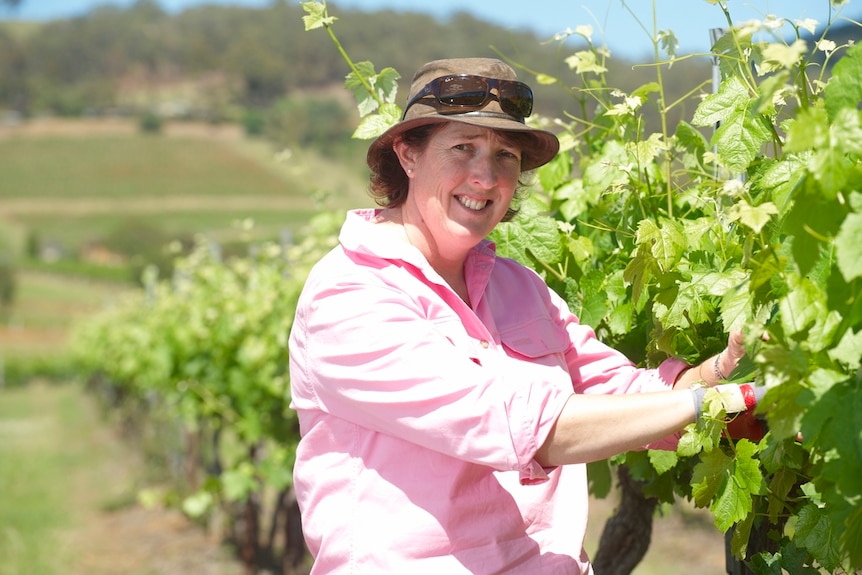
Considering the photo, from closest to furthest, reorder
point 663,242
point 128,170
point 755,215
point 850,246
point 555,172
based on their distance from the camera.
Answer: point 850,246
point 755,215
point 663,242
point 555,172
point 128,170

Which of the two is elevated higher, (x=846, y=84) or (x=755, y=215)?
(x=846, y=84)

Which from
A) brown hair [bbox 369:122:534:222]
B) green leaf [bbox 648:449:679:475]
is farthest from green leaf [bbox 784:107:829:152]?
green leaf [bbox 648:449:679:475]

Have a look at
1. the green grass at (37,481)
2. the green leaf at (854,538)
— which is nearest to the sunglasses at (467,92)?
the green leaf at (854,538)

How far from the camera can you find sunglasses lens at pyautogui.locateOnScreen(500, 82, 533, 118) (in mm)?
2105

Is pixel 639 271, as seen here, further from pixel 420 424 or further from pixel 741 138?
pixel 420 424

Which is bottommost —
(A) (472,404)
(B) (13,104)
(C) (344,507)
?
(C) (344,507)

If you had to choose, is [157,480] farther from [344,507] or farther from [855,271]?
[855,271]

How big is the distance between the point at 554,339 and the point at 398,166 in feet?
1.70

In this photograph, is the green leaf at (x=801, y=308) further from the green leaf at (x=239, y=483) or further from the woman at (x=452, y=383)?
the green leaf at (x=239, y=483)

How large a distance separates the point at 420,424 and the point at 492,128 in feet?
1.99

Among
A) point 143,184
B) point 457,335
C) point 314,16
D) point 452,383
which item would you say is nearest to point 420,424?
point 452,383

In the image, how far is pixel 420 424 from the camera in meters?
1.80

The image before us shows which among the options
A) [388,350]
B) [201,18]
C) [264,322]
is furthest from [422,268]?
[201,18]

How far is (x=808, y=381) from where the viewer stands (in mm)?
1424
